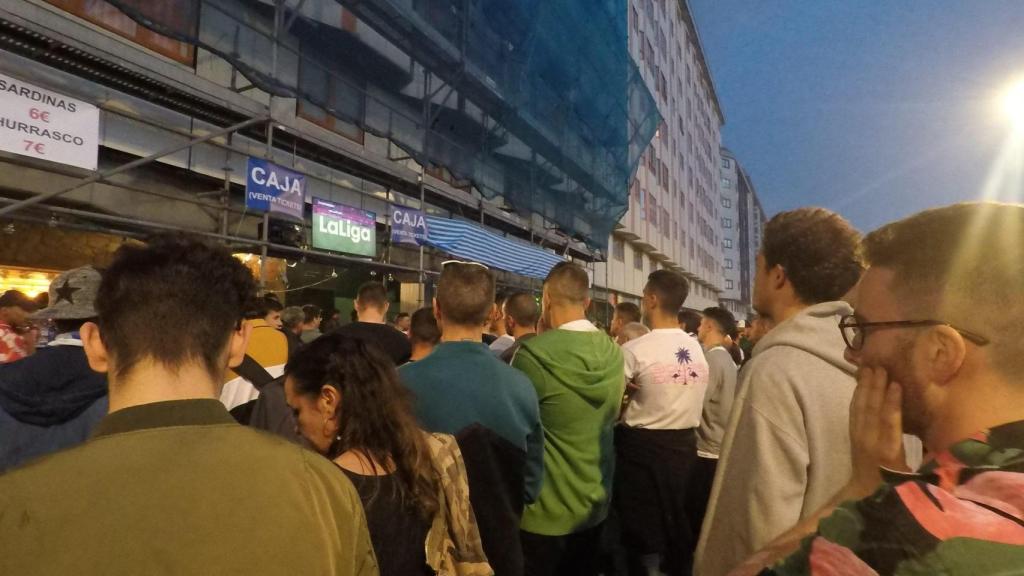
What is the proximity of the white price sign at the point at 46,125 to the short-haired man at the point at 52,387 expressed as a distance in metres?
3.94

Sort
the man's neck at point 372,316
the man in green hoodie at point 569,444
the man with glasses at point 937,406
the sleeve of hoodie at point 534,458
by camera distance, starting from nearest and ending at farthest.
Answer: the man with glasses at point 937,406, the sleeve of hoodie at point 534,458, the man in green hoodie at point 569,444, the man's neck at point 372,316

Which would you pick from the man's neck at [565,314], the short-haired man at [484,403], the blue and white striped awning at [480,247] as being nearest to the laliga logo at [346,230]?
the blue and white striped awning at [480,247]

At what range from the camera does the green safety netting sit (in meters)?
9.01

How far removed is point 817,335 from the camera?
5.81 ft

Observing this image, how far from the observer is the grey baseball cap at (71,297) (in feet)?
7.93

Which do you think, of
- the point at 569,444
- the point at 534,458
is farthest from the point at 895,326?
the point at 569,444

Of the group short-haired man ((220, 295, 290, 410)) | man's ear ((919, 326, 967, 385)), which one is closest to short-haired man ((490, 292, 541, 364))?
short-haired man ((220, 295, 290, 410))

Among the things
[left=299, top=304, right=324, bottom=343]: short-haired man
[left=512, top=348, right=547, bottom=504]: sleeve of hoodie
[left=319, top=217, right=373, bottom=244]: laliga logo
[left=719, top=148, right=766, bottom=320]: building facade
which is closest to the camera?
[left=512, top=348, right=547, bottom=504]: sleeve of hoodie

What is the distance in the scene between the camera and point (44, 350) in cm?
251

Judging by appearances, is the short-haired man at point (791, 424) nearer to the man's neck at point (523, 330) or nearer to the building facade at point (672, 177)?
the man's neck at point (523, 330)

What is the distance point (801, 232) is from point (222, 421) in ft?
6.11

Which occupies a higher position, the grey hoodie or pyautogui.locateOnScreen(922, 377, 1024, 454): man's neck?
pyautogui.locateOnScreen(922, 377, 1024, 454): man's neck

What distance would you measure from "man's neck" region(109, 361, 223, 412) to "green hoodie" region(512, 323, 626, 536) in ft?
7.23

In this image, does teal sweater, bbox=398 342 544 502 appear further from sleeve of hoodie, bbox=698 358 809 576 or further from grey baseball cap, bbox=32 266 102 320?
grey baseball cap, bbox=32 266 102 320
